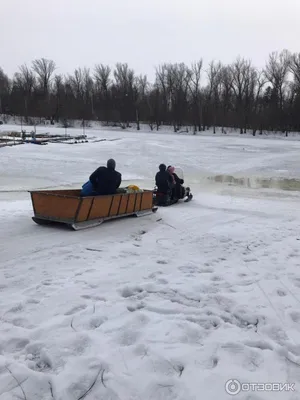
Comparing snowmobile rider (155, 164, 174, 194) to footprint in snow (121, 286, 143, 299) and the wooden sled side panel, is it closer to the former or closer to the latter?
the wooden sled side panel

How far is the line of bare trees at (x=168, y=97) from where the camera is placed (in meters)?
68.8

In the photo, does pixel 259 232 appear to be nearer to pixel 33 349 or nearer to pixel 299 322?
pixel 299 322

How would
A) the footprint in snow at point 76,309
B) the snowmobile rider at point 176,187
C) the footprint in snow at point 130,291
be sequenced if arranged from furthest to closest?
1. the snowmobile rider at point 176,187
2. the footprint in snow at point 130,291
3. the footprint in snow at point 76,309

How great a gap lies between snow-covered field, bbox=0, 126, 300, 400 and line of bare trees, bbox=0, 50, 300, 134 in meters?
60.5

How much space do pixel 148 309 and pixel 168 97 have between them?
78744 mm

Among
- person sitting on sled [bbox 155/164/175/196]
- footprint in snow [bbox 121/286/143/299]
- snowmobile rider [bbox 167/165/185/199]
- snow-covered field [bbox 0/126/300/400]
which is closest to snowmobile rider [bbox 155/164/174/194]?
person sitting on sled [bbox 155/164/175/196]

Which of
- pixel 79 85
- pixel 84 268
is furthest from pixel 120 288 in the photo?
pixel 79 85

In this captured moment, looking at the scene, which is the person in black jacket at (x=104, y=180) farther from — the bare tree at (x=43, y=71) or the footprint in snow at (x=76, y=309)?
the bare tree at (x=43, y=71)

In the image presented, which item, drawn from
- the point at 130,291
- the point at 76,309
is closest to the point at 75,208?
the point at 130,291

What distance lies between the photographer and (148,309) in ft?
13.6

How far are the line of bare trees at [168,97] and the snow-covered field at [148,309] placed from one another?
199 feet

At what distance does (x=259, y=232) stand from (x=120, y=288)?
4.01 m

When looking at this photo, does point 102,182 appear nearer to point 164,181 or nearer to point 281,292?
point 164,181

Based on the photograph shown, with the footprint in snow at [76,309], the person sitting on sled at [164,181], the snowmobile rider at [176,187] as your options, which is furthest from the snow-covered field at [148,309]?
the snowmobile rider at [176,187]
